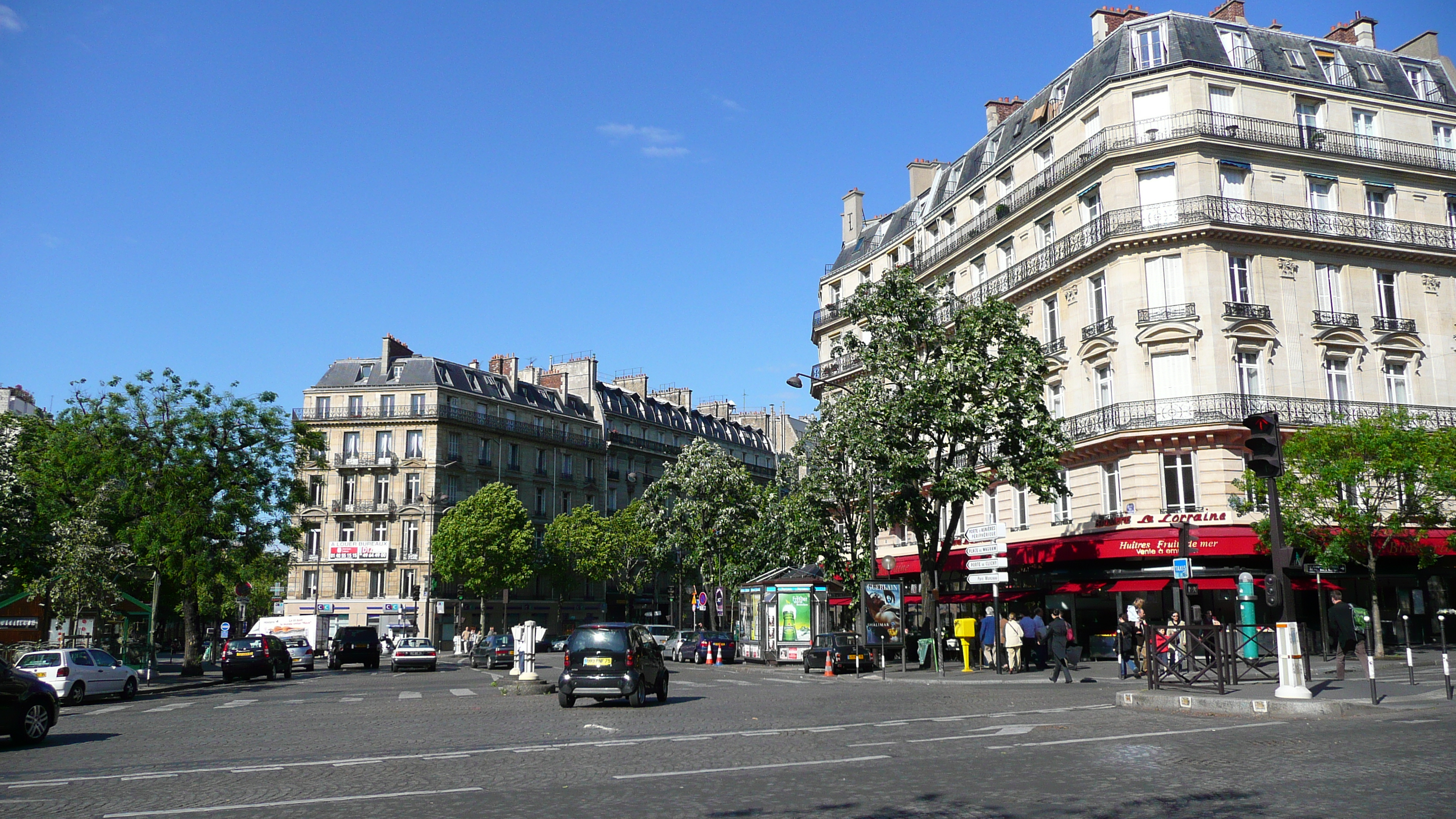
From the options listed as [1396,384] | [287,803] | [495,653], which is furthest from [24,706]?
[1396,384]

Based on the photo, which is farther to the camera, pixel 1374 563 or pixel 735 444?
pixel 735 444

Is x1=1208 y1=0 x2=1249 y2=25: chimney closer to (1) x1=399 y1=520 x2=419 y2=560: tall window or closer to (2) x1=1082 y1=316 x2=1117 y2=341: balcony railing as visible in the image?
(2) x1=1082 y1=316 x2=1117 y2=341: balcony railing

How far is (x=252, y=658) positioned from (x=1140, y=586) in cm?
2820

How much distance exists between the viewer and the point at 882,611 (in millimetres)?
35625

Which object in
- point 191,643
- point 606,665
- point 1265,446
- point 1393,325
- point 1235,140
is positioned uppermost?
point 1235,140

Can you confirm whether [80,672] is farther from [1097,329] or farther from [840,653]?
[1097,329]

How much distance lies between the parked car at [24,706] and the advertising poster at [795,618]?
2544 centimetres

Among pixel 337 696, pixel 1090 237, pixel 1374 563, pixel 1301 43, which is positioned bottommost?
pixel 337 696

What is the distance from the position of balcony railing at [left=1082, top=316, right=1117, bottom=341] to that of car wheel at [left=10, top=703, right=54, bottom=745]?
30437 millimetres

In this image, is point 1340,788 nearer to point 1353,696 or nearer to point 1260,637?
point 1353,696

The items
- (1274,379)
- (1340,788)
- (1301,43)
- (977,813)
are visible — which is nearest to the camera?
(977,813)

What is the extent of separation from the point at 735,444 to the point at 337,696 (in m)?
80.5

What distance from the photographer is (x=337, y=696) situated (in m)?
26.5

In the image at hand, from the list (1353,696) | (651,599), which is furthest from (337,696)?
(651,599)
